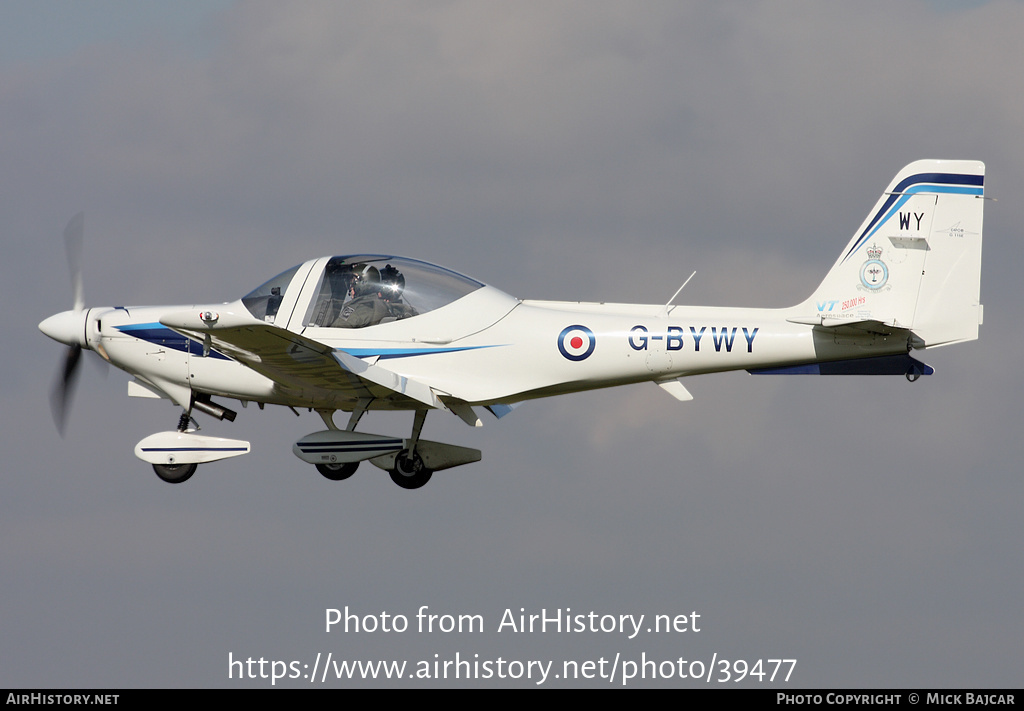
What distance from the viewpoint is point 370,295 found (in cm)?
1673

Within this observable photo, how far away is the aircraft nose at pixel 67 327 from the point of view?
17734mm

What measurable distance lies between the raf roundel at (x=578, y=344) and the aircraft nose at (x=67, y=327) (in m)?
6.00

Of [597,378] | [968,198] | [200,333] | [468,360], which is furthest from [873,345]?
[200,333]

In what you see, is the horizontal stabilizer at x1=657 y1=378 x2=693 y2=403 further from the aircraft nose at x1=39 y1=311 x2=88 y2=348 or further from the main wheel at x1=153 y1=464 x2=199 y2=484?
the aircraft nose at x1=39 y1=311 x2=88 y2=348

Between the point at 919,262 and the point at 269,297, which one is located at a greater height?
the point at 919,262

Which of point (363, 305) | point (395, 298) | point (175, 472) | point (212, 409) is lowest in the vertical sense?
point (175, 472)

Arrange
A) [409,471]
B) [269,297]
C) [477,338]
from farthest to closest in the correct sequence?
[409,471]
[269,297]
[477,338]

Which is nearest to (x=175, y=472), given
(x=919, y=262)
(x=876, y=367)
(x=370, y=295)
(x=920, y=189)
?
(x=370, y=295)

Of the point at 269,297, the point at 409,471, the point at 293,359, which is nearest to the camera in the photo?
the point at 293,359

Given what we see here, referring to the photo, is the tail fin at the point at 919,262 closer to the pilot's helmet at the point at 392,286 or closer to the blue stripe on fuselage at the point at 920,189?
the blue stripe on fuselage at the point at 920,189

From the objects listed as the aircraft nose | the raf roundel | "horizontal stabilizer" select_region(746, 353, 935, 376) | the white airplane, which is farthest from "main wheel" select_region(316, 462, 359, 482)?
"horizontal stabilizer" select_region(746, 353, 935, 376)

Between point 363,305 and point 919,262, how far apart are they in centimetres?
633

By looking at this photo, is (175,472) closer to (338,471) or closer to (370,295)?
(338,471)

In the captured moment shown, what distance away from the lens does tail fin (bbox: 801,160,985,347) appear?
52.1 ft
